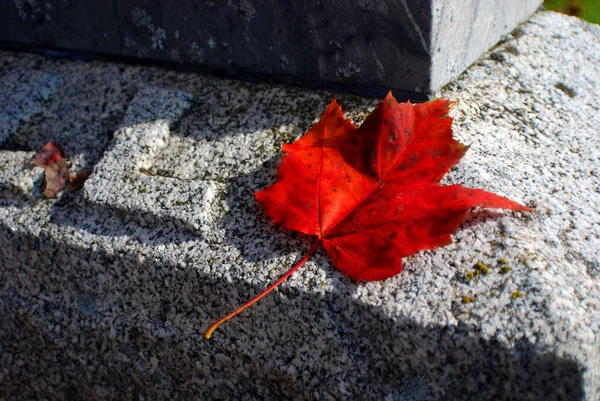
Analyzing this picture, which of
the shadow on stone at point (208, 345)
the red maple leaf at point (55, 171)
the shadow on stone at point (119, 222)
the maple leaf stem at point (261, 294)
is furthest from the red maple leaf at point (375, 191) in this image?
the red maple leaf at point (55, 171)

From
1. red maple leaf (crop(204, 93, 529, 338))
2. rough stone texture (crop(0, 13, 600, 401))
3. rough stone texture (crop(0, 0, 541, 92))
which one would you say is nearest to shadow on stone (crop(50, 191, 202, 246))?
rough stone texture (crop(0, 13, 600, 401))

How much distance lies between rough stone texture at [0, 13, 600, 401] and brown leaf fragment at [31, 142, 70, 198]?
0.03 metres

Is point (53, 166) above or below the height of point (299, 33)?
below

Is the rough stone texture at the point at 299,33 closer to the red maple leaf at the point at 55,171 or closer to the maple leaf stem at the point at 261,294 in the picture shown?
the red maple leaf at the point at 55,171

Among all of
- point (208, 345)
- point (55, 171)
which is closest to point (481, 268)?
point (208, 345)

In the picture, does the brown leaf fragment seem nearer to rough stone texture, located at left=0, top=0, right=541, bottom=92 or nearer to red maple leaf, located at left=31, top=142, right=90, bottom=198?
red maple leaf, located at left=31, top=142, right=90, bottom=198

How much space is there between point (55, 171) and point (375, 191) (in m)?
0.87

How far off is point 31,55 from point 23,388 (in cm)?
106

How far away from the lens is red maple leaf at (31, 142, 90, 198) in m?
1.46

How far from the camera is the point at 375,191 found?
117 cm

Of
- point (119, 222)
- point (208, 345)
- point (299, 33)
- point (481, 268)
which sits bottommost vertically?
point (208, 345)

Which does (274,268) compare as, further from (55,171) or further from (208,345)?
(55,171)

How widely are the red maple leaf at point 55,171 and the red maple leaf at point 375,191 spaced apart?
21.8 inches

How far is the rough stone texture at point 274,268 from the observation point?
101 centimetres
